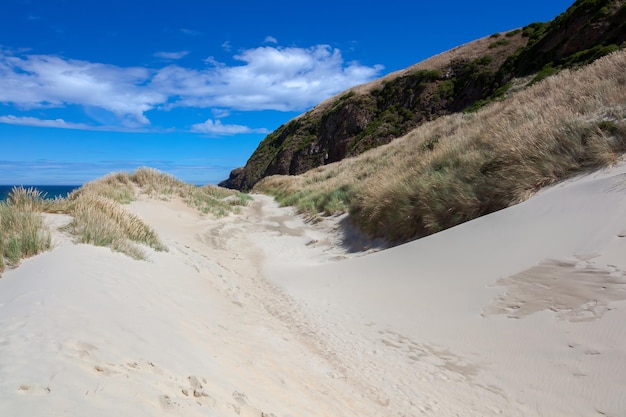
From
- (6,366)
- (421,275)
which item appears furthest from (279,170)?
(6,366)

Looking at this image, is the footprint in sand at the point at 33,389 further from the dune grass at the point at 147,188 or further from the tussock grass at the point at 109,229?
the dune grass at the point at 147,188

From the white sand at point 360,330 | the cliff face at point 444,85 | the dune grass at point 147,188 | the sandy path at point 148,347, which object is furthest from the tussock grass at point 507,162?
the cliff face at point 444,85

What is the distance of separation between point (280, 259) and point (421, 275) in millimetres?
4279

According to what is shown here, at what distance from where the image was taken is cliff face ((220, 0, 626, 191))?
928 inches

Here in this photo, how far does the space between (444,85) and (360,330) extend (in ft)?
139

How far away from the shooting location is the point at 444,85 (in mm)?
42281

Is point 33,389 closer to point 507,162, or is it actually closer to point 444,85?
point 507,162

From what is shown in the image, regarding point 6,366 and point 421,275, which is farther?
point 421,275

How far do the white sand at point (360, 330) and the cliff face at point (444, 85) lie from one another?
1999 centimetres

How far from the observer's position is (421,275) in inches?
224

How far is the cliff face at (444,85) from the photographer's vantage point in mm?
23578

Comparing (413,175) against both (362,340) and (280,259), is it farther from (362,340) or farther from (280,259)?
(362,340)

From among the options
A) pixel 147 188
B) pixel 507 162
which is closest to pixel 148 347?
pixel 507 162

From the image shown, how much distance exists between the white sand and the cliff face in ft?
65.6
